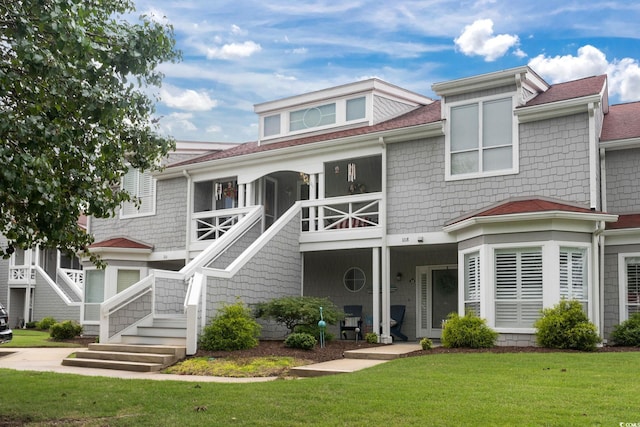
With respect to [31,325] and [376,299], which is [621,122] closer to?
[376,299]

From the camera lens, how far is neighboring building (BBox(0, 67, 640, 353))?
14.3 metres

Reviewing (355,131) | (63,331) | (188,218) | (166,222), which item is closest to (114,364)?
(63,331)

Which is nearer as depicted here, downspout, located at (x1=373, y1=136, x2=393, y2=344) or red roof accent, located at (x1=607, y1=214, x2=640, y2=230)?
red roof accent, located at (x1=607, y1=214, x2=640, y2=230)

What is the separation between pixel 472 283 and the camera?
15.1 meters

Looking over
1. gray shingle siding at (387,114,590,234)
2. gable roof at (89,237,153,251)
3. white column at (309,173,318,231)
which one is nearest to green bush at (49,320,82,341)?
gable roof at (89,237,153,251)

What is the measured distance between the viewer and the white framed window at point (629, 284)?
15188mm

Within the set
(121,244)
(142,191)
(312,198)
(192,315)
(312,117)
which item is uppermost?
(312,117)

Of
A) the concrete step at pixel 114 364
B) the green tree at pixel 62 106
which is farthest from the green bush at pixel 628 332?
the green tree at pixel 62 106

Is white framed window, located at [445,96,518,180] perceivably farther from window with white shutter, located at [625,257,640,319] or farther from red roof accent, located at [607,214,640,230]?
window with white shutter, located at [625,257,640,319]

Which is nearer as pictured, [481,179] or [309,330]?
[309,330]

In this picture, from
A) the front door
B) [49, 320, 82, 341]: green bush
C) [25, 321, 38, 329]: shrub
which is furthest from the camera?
[25, 321, 38, 329]: shrub

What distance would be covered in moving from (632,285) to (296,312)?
24.9ft

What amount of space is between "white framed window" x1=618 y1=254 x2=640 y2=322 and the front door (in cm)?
467

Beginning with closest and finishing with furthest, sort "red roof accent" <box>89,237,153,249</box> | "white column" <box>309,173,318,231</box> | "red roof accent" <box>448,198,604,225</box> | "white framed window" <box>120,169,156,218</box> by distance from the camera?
1. "red roof accent" <box>448,198,604,225</box>
2. "white column" <box>309,173,318,231</box>
3. "red roof accent" <box>89,237,153,249</box>
4. "white framed window" <box>120,169,156,218</box>
